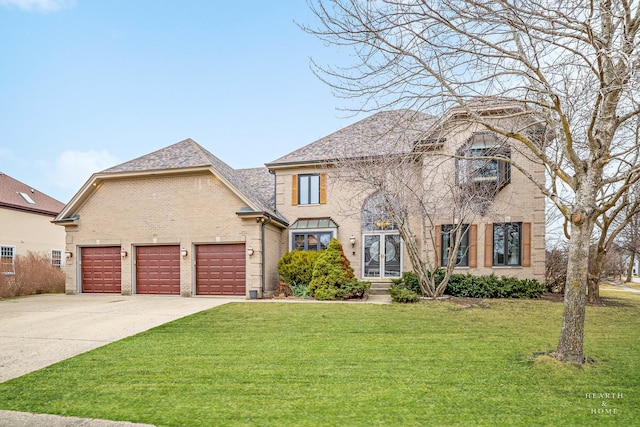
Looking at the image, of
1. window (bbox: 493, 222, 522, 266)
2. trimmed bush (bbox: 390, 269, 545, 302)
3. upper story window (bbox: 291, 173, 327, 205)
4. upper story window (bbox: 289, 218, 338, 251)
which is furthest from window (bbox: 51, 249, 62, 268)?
window (bbox: 493, 222, 522, 266)

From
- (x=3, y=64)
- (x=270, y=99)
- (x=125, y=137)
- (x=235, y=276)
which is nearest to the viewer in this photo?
(x=235, y=276)

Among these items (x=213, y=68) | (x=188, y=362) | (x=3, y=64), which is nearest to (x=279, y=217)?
(x=213, y=68)

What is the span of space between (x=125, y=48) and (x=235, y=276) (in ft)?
47.0

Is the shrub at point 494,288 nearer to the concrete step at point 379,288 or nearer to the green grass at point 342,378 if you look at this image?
the concrete step at point 379,288

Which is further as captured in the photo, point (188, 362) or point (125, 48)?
point (125, 48)

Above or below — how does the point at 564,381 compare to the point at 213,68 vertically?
below

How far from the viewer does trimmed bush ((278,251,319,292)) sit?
46.6ft

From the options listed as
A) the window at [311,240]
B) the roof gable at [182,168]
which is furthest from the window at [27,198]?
the window at [311,240]

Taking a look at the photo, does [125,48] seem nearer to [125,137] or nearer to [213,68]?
[213,68]

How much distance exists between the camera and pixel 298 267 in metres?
14.3

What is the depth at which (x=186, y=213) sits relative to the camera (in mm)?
14875

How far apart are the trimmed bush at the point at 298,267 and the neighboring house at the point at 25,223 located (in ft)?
52.5

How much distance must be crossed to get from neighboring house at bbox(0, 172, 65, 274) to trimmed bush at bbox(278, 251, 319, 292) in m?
16.0

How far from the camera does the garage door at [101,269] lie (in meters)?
15.6
